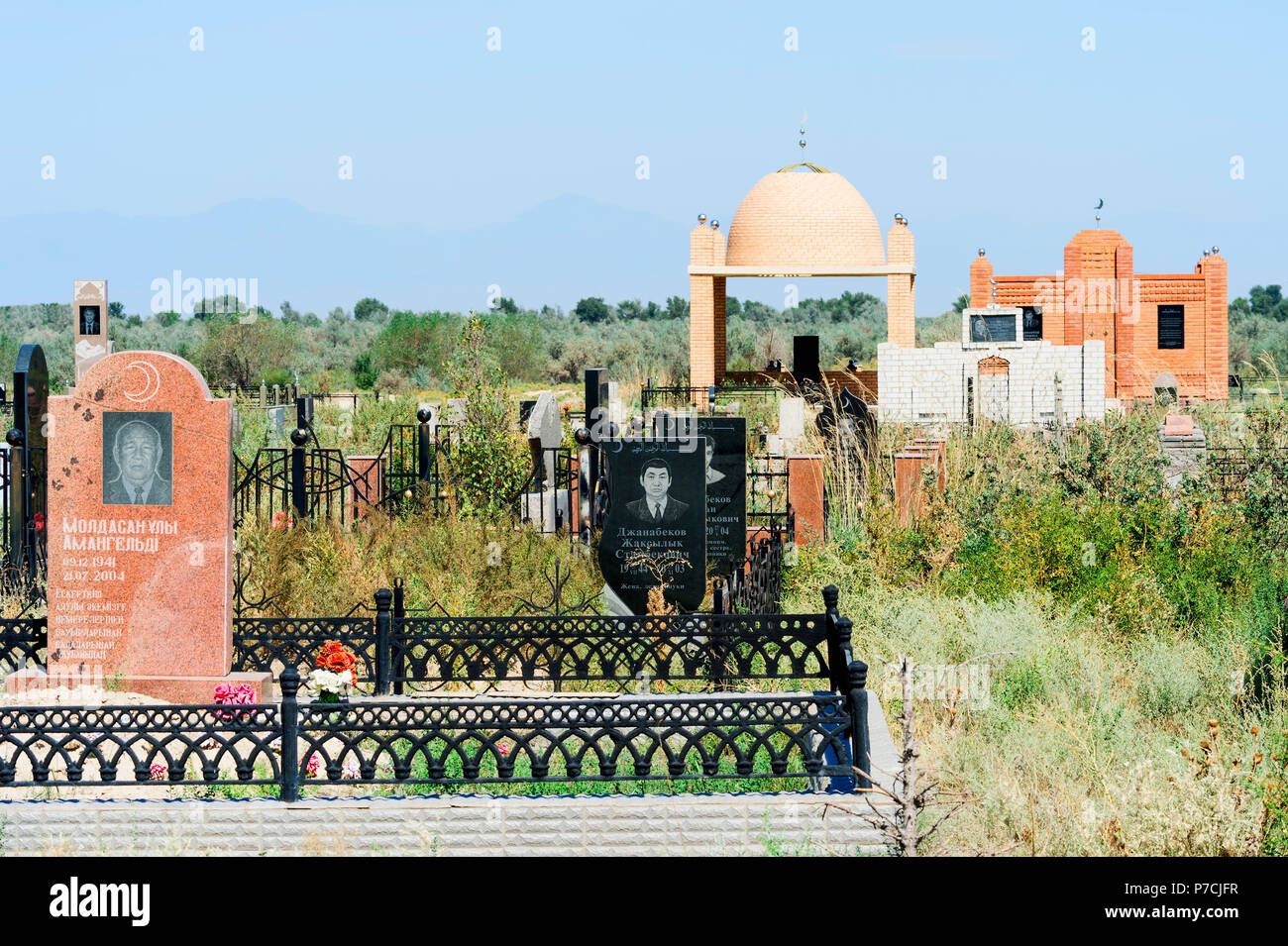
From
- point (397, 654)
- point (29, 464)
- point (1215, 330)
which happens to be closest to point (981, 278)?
point (1215, 330)

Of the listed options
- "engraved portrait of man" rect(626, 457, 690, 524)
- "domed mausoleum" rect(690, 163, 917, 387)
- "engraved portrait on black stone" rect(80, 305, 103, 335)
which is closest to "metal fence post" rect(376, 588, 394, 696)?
"engraved portrait of man" rect(626, 457, 690, 524)

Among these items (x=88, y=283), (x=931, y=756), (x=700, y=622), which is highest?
(x=88, y=283)

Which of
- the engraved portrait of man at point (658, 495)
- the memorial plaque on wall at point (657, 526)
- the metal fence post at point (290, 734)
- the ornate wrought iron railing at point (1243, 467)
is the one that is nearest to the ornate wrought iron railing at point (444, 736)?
the metal fence post at point (290, 734)

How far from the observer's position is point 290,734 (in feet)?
21.3

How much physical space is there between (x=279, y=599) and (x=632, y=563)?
2774 mm

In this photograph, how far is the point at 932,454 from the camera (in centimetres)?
1298

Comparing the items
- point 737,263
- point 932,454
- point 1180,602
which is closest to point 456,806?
point 1180,602

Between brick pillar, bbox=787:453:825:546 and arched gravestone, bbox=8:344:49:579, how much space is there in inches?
264

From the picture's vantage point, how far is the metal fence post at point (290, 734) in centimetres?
643

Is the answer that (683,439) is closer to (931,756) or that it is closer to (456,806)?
(931,756)

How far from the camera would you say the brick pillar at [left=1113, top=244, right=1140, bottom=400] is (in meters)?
35.0

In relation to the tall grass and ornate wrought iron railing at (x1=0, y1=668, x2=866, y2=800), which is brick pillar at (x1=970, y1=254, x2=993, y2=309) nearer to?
the tall grass

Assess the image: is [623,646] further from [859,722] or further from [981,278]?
[981,278]

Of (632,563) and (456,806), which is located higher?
(632,563)
